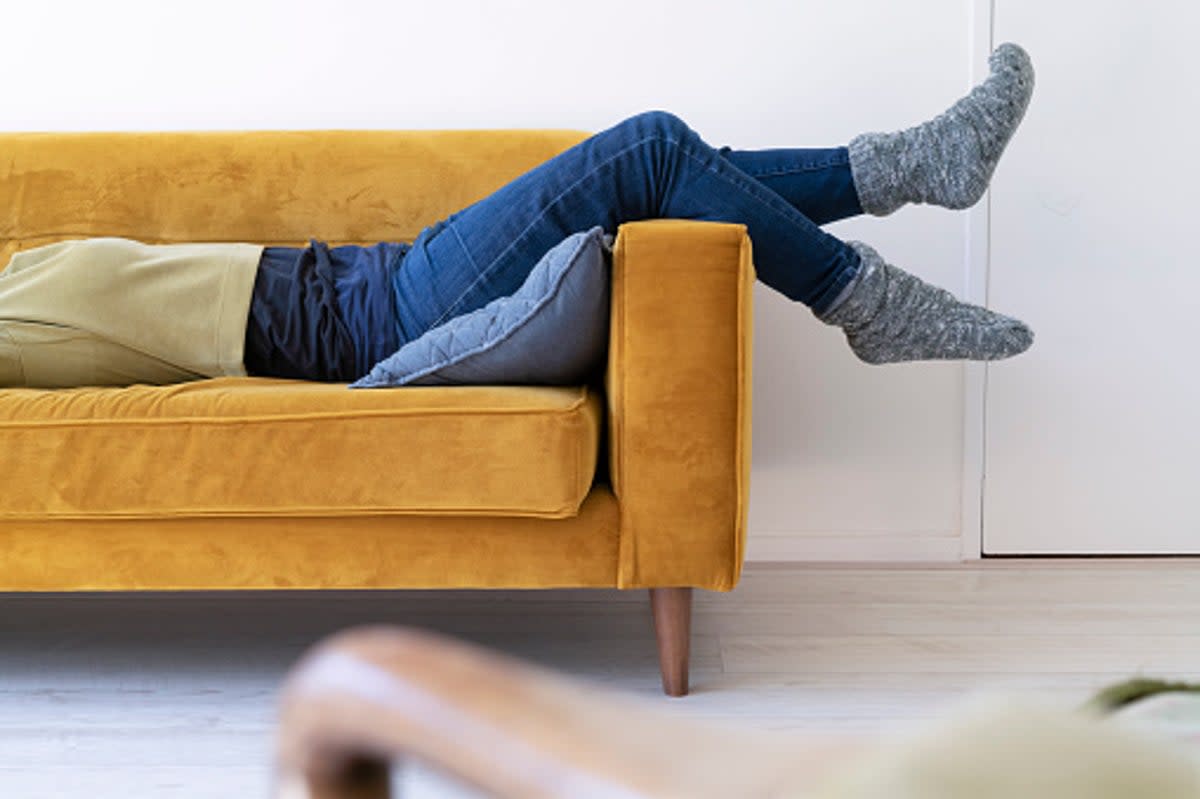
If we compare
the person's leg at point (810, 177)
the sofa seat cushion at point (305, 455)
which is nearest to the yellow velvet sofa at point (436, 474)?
the sofa seat cushion at point (305, 455)

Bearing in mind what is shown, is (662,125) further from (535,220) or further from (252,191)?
(252,191)

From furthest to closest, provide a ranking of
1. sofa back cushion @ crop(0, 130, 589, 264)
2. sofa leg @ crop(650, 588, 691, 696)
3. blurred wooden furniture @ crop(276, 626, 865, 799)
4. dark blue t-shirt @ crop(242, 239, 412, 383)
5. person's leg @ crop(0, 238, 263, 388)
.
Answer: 1. sofa back cushion @ crop(0, 130, 589, 264)
2. dark blue t-shirt @ crop(242, 239, 412, 383)
3. person's leg @ crop(0, 238, 263, 388)
4. sofa leg @ crop(650, 588, 691, 696)
5. blurred wooden furniture @ crop(276, 626, 865, 799)

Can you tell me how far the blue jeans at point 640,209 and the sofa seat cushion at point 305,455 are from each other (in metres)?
0.31

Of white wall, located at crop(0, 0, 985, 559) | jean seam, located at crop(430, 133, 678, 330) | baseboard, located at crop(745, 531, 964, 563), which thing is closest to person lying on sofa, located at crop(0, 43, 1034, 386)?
jean seam, located at crop(430, 133, 678, 330)

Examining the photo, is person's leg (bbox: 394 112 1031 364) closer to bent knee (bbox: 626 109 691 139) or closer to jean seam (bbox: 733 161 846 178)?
bent knee (bbox: 626 109 691 139)

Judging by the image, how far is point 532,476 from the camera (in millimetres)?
1588

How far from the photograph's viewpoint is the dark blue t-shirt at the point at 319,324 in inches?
77.1

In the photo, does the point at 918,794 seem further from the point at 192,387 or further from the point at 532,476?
the point at 192,387

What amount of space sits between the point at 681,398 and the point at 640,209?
0.36m

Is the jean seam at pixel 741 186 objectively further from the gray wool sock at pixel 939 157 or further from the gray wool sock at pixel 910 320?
the gray wool sock at pixel 939 157

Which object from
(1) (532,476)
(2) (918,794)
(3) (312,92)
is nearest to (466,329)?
(1) (532,476)

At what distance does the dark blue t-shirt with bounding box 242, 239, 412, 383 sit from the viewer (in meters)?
1.96

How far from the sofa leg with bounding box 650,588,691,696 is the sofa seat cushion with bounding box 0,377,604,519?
0.72 ft

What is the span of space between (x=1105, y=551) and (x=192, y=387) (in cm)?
185
